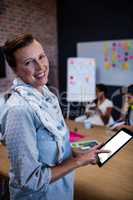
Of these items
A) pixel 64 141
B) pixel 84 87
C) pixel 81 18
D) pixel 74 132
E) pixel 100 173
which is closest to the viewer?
pixel 64 141

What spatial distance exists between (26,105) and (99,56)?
411 cm

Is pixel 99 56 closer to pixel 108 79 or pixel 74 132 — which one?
pixel 108 79

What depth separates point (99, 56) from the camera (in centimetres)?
487

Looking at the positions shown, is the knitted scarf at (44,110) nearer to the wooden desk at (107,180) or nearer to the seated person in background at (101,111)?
the wooden desk at (107,180)

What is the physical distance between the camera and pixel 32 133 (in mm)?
919

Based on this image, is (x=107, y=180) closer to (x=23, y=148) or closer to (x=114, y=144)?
(x=114, y=144)

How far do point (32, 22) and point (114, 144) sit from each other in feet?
13.9

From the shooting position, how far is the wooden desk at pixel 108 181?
148 centimetres

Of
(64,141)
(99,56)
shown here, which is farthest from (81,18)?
(64,141)

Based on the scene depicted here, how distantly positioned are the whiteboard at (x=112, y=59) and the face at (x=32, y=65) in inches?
147

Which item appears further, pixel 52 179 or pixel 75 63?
pixel 75 63

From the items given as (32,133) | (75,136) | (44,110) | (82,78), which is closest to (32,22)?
(82,78)

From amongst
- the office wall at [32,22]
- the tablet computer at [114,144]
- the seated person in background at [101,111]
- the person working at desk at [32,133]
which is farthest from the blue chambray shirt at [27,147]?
the office wall at [32,22]

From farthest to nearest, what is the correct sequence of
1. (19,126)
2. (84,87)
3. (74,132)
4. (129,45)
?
(84,87)
(129,45)
(74,132)
(19,126)
